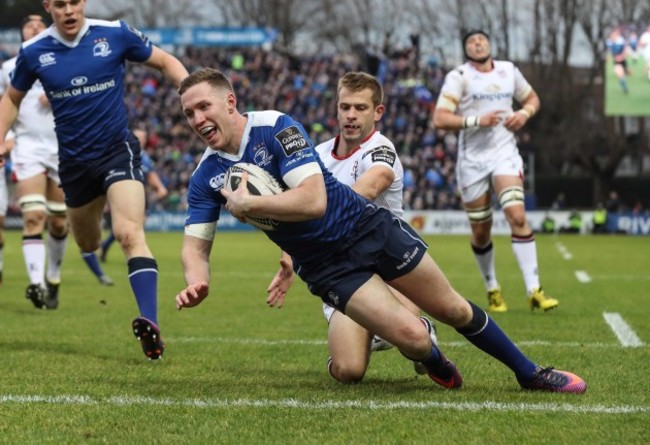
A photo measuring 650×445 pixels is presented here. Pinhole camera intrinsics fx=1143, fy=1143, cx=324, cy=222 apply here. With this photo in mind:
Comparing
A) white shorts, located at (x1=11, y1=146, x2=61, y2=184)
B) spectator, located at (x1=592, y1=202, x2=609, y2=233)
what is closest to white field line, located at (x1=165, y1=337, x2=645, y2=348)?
white shorts, located at (x1=11, y1=146, x2=61, y2=184)

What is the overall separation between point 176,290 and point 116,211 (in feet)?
21.2

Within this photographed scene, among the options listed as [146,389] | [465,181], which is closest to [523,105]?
[465,181]

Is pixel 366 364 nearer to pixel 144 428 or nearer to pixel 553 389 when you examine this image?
pixel 553 389

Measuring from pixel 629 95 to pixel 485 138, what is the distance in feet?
93.9

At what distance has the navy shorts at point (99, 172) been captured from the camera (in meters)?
7.96

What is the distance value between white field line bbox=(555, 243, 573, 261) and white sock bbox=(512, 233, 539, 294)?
10.6m

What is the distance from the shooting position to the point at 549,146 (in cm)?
5503

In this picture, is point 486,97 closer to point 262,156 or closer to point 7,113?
point 7,113

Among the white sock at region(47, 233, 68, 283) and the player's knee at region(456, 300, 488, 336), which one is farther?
the white sock at region(47, 233, 68, 283)

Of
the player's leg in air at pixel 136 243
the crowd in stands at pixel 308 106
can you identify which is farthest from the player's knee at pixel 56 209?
the crowd in stands at pixel 308 106

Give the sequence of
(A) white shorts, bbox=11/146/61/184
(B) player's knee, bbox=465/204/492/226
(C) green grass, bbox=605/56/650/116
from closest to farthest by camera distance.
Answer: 1. (B) player's knee, bbox=465/204/492/226
2. (A) white shorts, bbox=11/146/61/184
3. (C) green grass, bbox=605/56/650/116

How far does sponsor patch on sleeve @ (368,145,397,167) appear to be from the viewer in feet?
21.9

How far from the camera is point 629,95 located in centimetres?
3828

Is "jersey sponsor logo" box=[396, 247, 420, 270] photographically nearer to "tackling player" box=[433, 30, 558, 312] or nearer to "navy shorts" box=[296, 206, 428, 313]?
"navy shorts" box=[296, 206, 428, 313]
